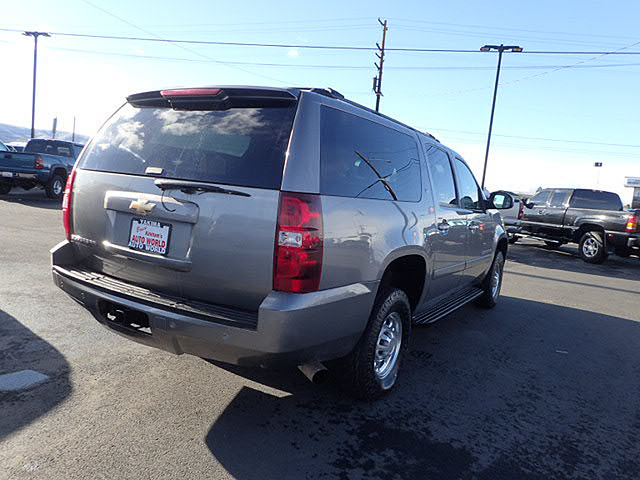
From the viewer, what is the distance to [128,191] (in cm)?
274

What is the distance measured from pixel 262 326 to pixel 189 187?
853 mm

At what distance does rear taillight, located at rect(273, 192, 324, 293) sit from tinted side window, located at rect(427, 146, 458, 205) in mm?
1850

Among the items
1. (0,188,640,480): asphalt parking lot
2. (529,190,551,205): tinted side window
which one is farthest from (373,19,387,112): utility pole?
(0,188,640,480): asphalt parking lot

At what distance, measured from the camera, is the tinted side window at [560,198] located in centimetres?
1266

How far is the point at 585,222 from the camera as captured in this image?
1183 centimetres

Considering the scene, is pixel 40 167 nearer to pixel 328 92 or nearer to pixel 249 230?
pixel 328 92

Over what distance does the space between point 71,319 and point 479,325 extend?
4207mm

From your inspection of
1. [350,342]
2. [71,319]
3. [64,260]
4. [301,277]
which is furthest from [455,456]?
[71,319]

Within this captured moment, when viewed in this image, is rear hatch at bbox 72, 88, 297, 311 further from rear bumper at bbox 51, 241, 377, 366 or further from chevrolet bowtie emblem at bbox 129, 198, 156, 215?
rear bumper at bbox 51, 241, 377, 366

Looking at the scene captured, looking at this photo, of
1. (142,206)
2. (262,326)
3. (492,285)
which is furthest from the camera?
(492,285)

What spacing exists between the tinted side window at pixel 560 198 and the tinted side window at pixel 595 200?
0.20m

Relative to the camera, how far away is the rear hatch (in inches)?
94.4

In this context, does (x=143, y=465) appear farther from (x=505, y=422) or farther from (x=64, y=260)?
(x=505, y=422)

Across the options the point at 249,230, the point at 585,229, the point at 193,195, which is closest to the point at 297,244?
the point at 249,230
